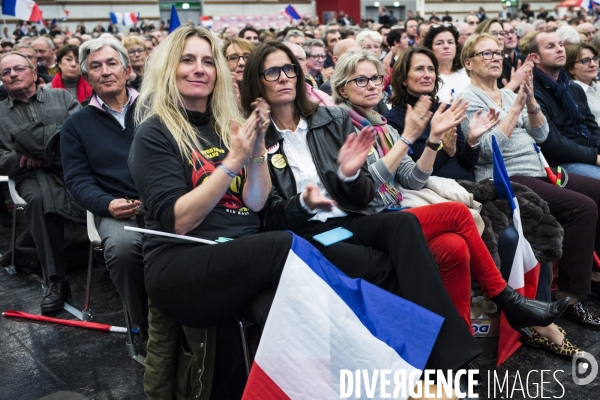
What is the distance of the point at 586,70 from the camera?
500 centimetres

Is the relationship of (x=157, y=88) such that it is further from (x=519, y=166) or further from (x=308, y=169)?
(x=519, y=166)

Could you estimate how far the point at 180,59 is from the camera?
8.79 feet

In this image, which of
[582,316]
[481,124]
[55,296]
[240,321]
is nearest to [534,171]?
[481,124]

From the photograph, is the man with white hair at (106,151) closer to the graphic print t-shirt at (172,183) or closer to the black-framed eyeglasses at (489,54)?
the graphic print t-shirt at (172,183)

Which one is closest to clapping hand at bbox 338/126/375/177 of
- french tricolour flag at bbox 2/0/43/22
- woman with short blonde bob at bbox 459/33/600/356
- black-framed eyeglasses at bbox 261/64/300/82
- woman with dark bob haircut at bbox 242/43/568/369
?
woman with dark bob haircut at bbox 242/43/568/369

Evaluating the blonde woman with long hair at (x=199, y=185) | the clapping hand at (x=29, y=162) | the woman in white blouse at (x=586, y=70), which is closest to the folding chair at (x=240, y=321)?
the blonde woman with long hair at (x=199, y=185)

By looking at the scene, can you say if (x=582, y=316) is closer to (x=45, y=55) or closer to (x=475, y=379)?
(x=475, y=379)

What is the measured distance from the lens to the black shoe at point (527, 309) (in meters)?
2.86

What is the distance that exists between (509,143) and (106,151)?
7.84ft

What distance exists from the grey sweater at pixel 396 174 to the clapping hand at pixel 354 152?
15.3 inches

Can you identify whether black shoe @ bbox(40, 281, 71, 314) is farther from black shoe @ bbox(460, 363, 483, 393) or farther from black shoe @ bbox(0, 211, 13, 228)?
black shoe @ bbox(460, 363, 483, 393)

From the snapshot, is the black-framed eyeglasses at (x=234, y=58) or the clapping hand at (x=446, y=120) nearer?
the clapping hand at (x=446, y=120)

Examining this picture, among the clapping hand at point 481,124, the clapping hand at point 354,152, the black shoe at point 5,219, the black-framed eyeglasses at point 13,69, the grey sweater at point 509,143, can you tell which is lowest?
the black shoe at point 5,219

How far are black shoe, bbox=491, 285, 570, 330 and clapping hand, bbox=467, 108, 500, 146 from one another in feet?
3.27
